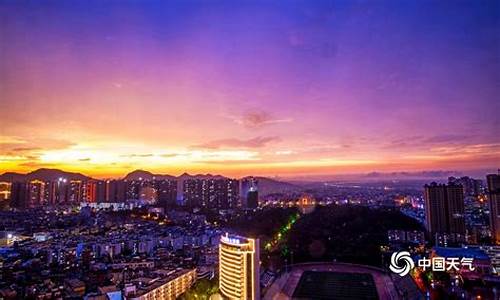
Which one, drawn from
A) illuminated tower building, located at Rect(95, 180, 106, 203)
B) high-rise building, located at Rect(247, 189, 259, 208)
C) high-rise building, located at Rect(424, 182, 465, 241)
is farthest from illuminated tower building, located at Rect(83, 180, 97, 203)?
high-rise building, located at Rect(424, 182, 465, 241)

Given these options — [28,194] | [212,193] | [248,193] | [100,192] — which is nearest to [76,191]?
[100,192]

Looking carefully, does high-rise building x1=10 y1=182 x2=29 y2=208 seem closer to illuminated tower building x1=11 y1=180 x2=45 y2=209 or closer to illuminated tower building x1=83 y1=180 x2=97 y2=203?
illuminated tower building x1=11 y1=180 x2=45 y2=209

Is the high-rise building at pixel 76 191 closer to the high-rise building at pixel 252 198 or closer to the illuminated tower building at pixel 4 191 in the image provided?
the illuminated tower building at pixel 4 191

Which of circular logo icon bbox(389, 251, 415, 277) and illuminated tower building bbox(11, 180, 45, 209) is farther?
illuminated tower building bbox(11, 180, 45, 209)

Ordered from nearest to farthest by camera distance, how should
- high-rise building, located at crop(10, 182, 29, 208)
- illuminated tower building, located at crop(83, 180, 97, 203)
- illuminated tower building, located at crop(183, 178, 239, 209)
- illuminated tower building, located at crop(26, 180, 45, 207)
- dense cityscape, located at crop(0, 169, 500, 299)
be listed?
dense cityscape, located at crop(0, 169, 500, 299)
high-rise building, located at crop(10, 182, 29, 208)
illuminated tower building, located at crop(26, 180, 45, 207)
illuminated tower building, located at crop(183, 178, 239, 209)
illuminated tower building, located at crop(83, 180, 97, 203)

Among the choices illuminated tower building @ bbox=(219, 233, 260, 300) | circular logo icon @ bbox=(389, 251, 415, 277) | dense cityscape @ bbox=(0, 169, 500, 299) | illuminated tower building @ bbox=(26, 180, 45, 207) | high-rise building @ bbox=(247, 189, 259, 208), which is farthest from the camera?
high-rise building @ bbox=(247, 189, 259, 208)

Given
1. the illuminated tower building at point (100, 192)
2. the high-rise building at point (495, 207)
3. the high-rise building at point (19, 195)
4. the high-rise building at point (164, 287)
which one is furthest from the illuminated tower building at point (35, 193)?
the high-rise building at point (495, 207)
